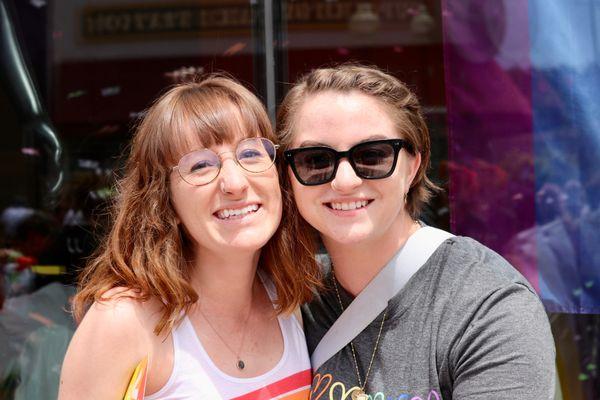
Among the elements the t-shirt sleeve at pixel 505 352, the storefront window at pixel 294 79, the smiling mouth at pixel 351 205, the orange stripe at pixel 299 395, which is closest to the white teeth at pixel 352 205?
the smiling mouth at pixel 351 205

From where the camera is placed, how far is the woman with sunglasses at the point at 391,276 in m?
1.67

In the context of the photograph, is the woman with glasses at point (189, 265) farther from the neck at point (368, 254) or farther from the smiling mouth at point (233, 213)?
the neck at point (368, 254)

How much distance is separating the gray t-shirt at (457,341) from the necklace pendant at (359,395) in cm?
2

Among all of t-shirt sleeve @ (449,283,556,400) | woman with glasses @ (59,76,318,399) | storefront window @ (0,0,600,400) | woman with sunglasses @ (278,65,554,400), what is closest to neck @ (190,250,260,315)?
woman with glasses @ (59,76,318,399)

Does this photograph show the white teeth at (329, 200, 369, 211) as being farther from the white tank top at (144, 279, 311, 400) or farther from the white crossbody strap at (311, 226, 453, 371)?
the white tank top at (144, 279, 311, 400)

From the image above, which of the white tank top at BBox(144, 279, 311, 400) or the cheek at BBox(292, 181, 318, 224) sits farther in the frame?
the cheek at BBox(292, 181, 318, 224)

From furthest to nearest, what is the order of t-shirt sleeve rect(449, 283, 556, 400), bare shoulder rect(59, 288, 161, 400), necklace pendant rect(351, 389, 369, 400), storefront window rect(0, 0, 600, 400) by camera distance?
1. storefront window rect(0, 0, 600, 400)
2. necklace pendant rect(351, 389, 369, 400)
3. bare shoulder rect(59, 288, 161, 400)
4. t-shirt sleeve rect(449, 283, 556, 400)

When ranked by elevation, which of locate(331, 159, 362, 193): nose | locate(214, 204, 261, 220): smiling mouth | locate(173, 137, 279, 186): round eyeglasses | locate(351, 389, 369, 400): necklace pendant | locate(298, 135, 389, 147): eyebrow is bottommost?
locate(351, 389, 369, 400): necklace pendant

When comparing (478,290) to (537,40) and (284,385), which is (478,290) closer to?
(284,385)

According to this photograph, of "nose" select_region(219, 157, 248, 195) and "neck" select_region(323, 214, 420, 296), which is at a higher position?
"nose" select_region(219, 157, 248, 195)

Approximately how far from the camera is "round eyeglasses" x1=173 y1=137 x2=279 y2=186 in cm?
186

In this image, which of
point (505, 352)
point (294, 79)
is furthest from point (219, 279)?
point (294, 79)

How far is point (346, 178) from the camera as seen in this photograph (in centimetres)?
188

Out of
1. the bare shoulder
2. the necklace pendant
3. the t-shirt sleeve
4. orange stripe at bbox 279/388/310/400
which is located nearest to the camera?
the t-shirt sleeve
